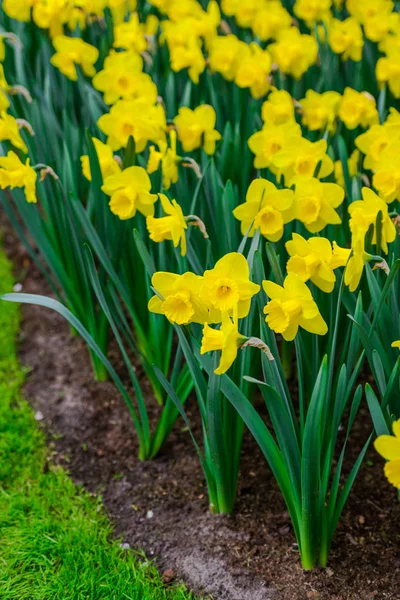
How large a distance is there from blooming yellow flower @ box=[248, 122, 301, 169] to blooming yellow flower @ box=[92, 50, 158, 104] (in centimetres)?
51

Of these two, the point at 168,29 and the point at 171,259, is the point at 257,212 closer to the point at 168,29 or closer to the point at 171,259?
the point at 171,259

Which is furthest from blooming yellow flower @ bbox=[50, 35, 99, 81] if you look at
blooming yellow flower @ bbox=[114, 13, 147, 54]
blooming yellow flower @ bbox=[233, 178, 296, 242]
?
blooming yellow flower @ bbox=[233, 178, 296, 242]

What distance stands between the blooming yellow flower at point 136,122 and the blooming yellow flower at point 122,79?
0.84ft

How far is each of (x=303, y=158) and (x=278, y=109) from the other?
44 centimetres

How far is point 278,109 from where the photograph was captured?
2.27m

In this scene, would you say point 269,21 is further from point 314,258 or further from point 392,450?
point 392,450

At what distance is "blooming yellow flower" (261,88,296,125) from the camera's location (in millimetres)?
2264

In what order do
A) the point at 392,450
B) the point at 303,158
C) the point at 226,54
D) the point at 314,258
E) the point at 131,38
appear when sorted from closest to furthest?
the point at 392,450
the point at 314,258
the point at 303,158
the point at 226,54
the point at 131,38

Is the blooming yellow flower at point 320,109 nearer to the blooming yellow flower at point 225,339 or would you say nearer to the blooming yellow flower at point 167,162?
the blooming yellow flower at point 167,162

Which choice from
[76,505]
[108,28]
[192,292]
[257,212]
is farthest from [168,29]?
[76,505]

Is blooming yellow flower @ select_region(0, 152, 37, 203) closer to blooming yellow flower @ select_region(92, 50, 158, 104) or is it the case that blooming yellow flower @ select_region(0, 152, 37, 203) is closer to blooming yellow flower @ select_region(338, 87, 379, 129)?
blooming yellow flower @ select_region(92, 50, 158, 104)

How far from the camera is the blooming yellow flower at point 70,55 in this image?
2.72 m

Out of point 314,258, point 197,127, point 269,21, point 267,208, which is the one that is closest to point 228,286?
point 314,258

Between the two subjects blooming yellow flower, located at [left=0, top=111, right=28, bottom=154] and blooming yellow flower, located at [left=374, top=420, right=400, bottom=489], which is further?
blooming yellow flower, located at [left=0, top=111, right=28, bottom=154]
